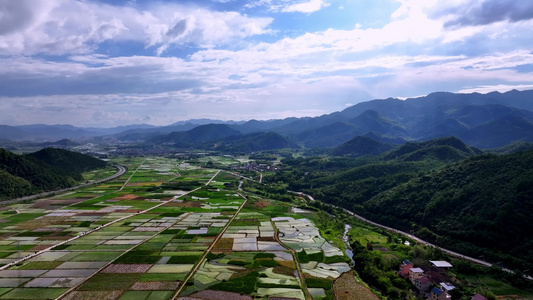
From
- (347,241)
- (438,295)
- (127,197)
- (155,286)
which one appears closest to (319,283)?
(438,295)

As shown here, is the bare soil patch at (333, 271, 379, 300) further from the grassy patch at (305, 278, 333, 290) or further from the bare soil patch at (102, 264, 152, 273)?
the bare soil patch at (102, 264, 152, 273)

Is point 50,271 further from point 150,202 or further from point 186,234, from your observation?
point 150,202

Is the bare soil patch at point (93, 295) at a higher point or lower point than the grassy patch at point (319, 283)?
higher

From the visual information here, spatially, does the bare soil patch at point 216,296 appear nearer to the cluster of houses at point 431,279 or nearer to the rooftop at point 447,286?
the cluster of houses at point 431,279

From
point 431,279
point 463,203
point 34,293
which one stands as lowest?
point 431,279

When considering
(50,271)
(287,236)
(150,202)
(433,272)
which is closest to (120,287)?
(50,271)

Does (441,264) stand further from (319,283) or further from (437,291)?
(319,283)

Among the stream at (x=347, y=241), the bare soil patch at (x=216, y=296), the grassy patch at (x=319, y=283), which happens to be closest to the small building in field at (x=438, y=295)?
the stream at (x=347, y=241)
